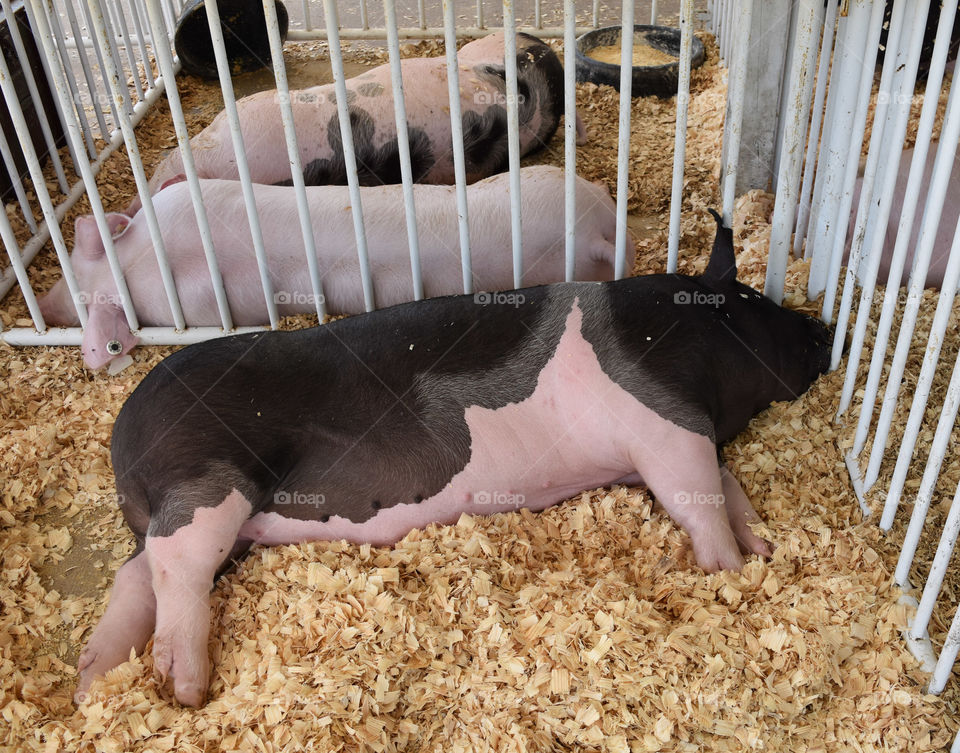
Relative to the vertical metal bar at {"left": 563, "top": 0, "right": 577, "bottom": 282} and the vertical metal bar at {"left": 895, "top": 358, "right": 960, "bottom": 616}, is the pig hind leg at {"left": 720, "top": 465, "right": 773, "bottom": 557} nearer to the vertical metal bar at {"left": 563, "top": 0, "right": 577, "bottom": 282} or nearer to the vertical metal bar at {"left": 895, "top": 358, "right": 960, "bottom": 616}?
the vertical metal bar at {"left": 895, "top": 358, "right": 960, "bottom": 616}

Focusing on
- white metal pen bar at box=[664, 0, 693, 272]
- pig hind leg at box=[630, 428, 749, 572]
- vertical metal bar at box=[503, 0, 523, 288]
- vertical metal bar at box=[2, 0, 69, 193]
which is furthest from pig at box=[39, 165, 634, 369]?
vertical metal bar at box=[2, 0, 69, 193]

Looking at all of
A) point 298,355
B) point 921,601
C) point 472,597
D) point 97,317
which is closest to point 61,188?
point 97,317

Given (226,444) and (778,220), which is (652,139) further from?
(226,444)

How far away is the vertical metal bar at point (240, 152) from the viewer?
260 centimetres

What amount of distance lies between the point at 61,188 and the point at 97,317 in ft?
4.91

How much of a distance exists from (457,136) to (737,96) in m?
0.77

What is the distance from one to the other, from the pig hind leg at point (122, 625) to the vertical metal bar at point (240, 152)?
0.97 meters

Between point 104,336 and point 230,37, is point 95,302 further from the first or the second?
point 230,37

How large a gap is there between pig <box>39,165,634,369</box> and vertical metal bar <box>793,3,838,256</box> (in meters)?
0.57

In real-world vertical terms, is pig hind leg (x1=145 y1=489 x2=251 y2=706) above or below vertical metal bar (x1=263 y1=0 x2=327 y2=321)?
below

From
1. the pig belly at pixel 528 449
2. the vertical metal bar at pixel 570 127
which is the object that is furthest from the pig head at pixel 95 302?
the vertical metal bar at pixel 570 127

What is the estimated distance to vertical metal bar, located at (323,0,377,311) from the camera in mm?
2544

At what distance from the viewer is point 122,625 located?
2.29 metres

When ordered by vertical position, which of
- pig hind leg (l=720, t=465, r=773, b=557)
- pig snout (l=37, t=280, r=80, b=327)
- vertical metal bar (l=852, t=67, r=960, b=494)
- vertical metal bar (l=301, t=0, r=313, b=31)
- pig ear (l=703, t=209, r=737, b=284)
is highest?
vertical metal bar (l=852, t=67, r=960, b=494)
